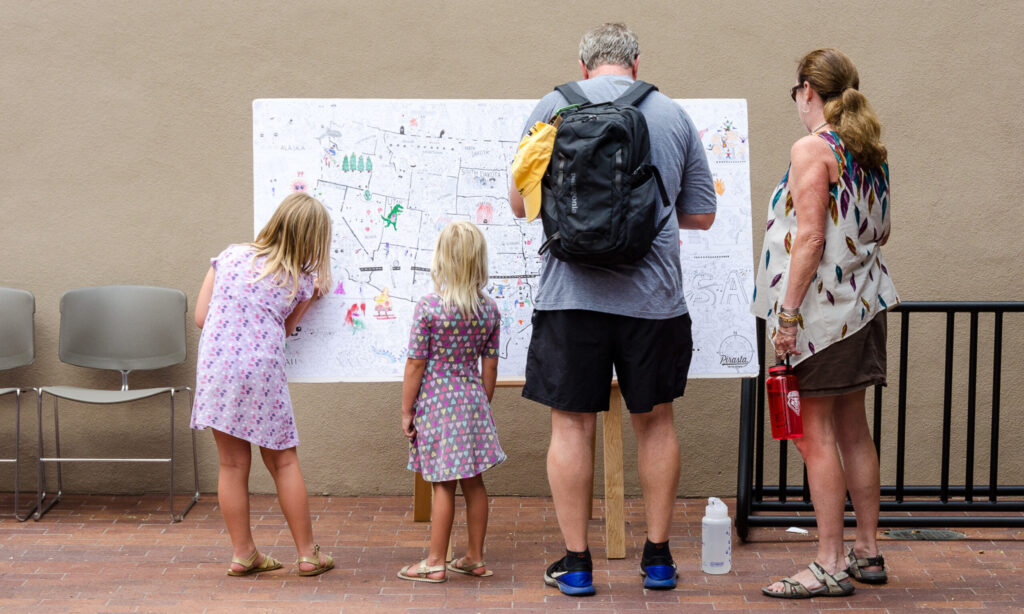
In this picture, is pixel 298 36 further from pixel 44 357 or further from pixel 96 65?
pixel 44 357

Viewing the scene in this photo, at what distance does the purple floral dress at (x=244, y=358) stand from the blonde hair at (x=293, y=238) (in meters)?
0.04

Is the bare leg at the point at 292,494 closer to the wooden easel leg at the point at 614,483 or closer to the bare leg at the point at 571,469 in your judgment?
the bare leg at the point at 571,469

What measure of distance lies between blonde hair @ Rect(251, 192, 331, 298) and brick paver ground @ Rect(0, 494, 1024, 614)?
1129 mm

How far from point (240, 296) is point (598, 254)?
53.5 inches

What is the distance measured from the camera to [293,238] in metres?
3.84

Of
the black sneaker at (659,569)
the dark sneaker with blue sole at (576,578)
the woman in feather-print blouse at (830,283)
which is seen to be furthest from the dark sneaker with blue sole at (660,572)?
the woman in feather-print blouse at (830,283)

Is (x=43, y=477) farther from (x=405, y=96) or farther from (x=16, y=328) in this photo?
(x=405, y=96)

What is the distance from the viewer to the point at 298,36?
5.06 metres

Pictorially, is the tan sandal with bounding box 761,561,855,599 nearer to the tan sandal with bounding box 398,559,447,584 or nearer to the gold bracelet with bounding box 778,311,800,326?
the gold bracelet with bounding box 778,311,800,326

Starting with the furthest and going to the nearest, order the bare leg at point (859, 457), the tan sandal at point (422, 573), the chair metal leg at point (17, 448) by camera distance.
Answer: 1. the chair metal leg at point (17, 448)
2. the tan sandal at point (422, 573)
3. the bare leg at point (859, 457)

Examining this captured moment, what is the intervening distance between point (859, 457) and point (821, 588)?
49cm

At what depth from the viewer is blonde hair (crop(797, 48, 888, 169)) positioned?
11.3ft

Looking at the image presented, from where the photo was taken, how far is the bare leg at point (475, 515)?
3818 mm

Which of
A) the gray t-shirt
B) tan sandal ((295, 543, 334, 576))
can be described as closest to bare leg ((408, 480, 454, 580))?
tan sandal ((295, 543, 334, 576))
